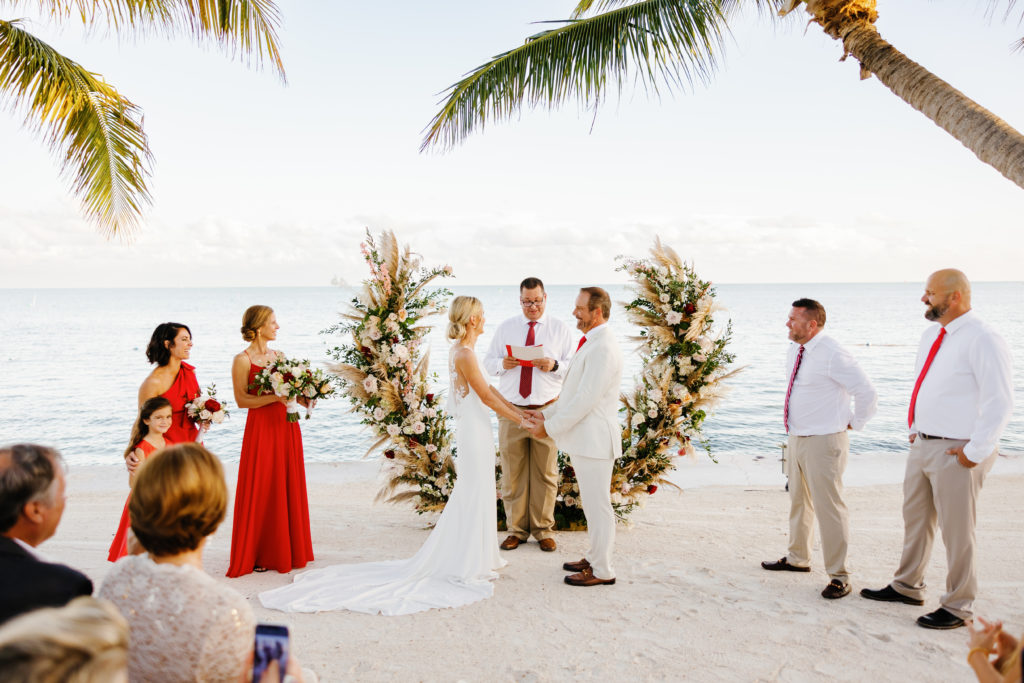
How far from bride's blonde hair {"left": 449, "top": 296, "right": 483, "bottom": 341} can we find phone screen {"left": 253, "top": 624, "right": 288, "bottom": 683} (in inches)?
160

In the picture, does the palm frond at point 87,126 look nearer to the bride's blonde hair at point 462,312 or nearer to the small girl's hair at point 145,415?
the small girl's hair at point 145,415

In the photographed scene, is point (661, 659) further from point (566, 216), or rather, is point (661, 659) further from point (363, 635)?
point (566, 216)

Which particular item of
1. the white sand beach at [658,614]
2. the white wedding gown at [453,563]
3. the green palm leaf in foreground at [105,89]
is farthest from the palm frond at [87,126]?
the white wedding gown at [453,563]

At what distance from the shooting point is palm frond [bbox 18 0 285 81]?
699 centimetres

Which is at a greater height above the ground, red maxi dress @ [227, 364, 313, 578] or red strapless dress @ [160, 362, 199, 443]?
red strapless dress @ [160, 362, 199, 443]

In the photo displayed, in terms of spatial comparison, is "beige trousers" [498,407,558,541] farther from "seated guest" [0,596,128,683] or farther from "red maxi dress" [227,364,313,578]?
"seated guest" [0,596,128,683]

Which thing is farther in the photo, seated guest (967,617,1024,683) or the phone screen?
seated guest (967,617,1024,683)

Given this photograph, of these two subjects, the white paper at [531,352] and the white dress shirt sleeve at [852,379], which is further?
the white paper at [531,352]

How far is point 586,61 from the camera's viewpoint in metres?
8.10

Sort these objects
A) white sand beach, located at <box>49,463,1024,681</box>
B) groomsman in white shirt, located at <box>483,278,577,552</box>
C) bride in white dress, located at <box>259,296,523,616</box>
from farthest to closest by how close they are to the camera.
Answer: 1. groomsman in white shirt, located at <box>483,278,577,552</box>
2. bride in white dress, located at <box>259,296,523,616</box>
3. white sand beach, located at <box>49,463,1024,681</box>

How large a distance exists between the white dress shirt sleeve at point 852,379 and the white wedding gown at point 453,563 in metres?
2.98

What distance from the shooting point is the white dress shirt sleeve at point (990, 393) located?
15.8 feet

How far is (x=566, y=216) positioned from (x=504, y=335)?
112149 millimetres

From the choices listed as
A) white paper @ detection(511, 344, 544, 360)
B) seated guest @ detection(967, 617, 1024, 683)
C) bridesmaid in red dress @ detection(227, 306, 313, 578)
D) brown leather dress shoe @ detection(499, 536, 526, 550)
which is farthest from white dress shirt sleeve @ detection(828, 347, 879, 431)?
bridesmaid in red dress @ detection(227, 306, 313, 578)
